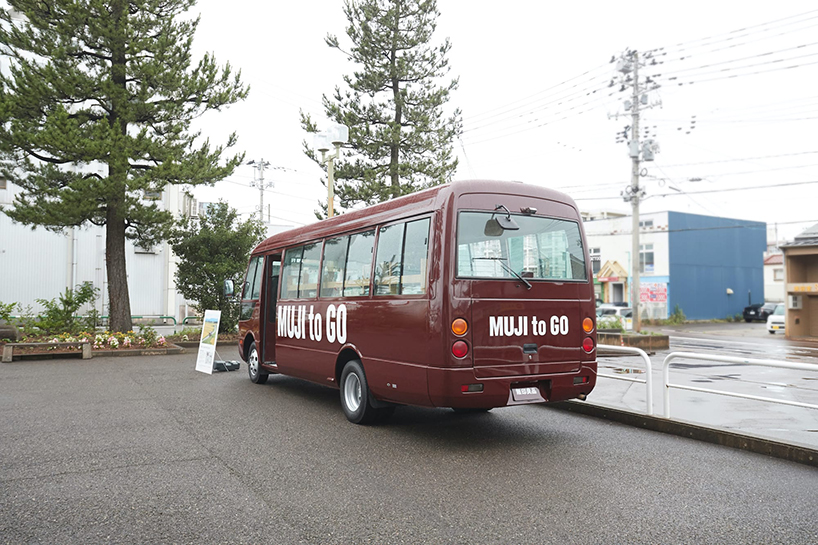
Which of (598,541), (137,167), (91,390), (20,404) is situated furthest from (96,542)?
(137,167)

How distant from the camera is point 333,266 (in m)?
8.86

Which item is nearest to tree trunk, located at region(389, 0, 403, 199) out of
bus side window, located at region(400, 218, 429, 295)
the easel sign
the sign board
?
the easel sign

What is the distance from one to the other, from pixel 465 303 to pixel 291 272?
4.71 meters

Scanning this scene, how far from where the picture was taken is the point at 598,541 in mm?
4000

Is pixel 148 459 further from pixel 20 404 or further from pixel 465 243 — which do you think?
pixel 20 404

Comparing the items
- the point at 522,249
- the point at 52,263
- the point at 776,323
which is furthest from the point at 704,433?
the point at 776,323

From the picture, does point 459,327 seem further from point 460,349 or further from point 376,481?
point 376,481

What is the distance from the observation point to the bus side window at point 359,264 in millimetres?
7891

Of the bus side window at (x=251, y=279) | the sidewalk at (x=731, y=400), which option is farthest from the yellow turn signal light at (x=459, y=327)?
the bus side window at (x=251, y=279)

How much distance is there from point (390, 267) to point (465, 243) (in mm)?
1184

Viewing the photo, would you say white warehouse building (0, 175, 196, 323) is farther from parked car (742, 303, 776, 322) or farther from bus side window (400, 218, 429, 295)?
parked car (742, 303, 776, 322)

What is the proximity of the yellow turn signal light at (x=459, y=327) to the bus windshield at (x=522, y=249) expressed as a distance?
18.7 inches

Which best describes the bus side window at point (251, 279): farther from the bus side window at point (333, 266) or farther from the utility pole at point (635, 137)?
the utility pole at point (635, 137)

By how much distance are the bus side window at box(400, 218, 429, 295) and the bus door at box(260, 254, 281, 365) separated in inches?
191
